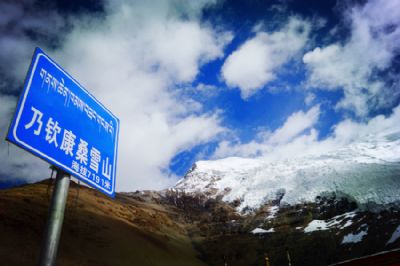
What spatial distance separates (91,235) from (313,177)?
6162 cm

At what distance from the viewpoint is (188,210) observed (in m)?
90.6

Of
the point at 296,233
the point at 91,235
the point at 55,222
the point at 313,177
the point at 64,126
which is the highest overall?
the point at 313,177

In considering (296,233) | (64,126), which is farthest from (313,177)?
(64,126)

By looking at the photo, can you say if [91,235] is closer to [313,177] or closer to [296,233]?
[296,233]

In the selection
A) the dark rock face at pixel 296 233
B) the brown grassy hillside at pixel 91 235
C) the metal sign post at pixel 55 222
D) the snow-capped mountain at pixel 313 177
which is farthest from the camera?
the snow-capped mountain at pixel 313 177

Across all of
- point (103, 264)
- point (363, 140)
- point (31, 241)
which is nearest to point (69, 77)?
point (31, 241)

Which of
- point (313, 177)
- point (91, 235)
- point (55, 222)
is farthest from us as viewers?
point (313, 177)

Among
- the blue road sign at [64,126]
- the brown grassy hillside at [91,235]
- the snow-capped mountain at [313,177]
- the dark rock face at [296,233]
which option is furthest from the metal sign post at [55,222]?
the snow-capped mountain at [313,177]

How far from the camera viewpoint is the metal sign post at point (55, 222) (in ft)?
8.69

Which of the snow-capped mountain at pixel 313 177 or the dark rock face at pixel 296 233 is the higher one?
the snow-capped mountain at pixel 313 177

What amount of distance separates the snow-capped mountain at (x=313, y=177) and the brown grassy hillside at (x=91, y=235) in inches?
1221

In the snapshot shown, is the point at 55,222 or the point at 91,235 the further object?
the point at 91,235

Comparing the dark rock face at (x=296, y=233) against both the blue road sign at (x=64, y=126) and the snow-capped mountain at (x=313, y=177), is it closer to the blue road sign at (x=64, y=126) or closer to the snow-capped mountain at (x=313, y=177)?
the snow-capped mountain at (x=313, y=177)

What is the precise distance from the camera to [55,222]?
2.81 metres
